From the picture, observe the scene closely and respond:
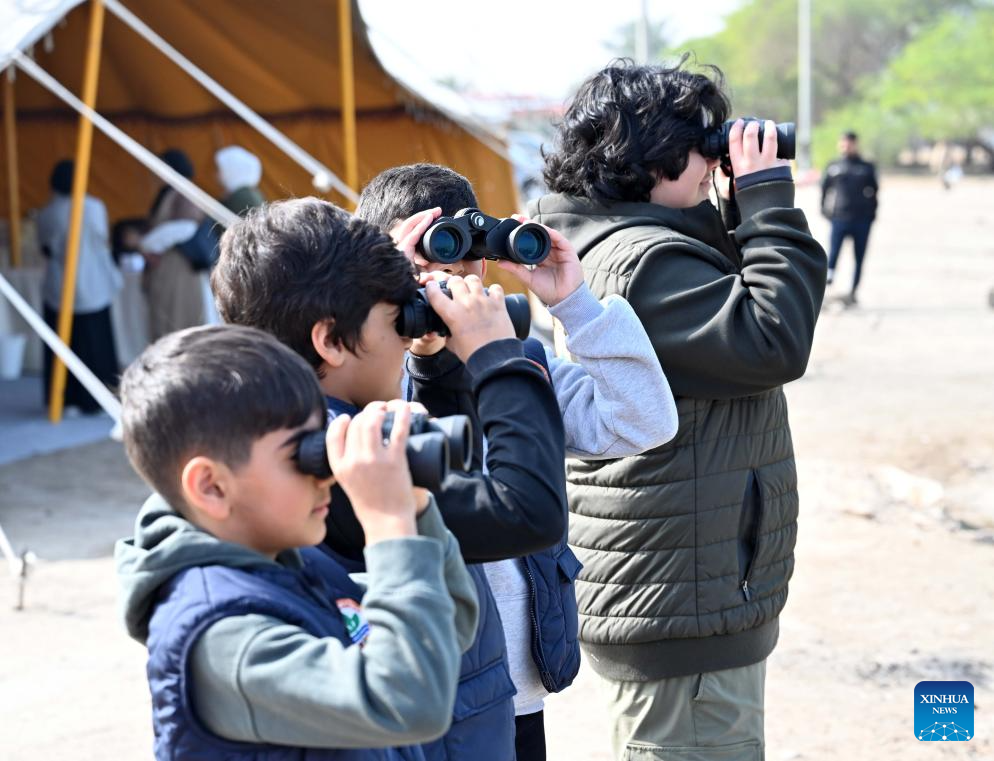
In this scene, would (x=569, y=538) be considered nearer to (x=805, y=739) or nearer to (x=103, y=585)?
(x=805, y=739)

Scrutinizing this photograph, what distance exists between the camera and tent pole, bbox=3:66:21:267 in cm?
1108

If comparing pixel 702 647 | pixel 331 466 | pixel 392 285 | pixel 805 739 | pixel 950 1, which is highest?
pixel 950 1

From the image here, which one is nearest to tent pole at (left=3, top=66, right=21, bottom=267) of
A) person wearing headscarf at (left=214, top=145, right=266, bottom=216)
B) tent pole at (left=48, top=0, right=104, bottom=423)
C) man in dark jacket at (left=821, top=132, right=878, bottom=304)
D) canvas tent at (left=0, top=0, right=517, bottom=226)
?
canvas tent at (left=0, top=0, right=517, bottom=226)

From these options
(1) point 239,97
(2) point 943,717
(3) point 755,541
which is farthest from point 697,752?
(1) point 239,97

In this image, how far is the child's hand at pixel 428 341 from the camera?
6.14 feet

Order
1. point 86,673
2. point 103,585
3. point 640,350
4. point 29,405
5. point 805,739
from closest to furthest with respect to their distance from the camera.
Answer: point 640,350, point 805,739, point 86,673, point 103,585, point 29,405

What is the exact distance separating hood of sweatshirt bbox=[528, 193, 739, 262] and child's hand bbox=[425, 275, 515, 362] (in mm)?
780

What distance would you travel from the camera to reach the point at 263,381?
145 cm

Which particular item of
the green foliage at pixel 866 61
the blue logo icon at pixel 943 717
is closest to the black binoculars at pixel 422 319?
the blue logo icon at pixel 943 717

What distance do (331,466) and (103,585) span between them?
14.8 ft

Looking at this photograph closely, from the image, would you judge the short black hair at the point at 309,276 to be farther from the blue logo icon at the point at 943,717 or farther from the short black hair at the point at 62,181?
the short black hair at the point at 62,181

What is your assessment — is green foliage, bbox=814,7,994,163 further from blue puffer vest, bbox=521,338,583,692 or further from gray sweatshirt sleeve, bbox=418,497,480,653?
gray sweatshirt sleeve, bbox=418,497,480,653

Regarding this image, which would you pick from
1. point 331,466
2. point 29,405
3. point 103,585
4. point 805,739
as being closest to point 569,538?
point 331,466

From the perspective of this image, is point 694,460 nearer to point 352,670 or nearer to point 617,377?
point 617,377
